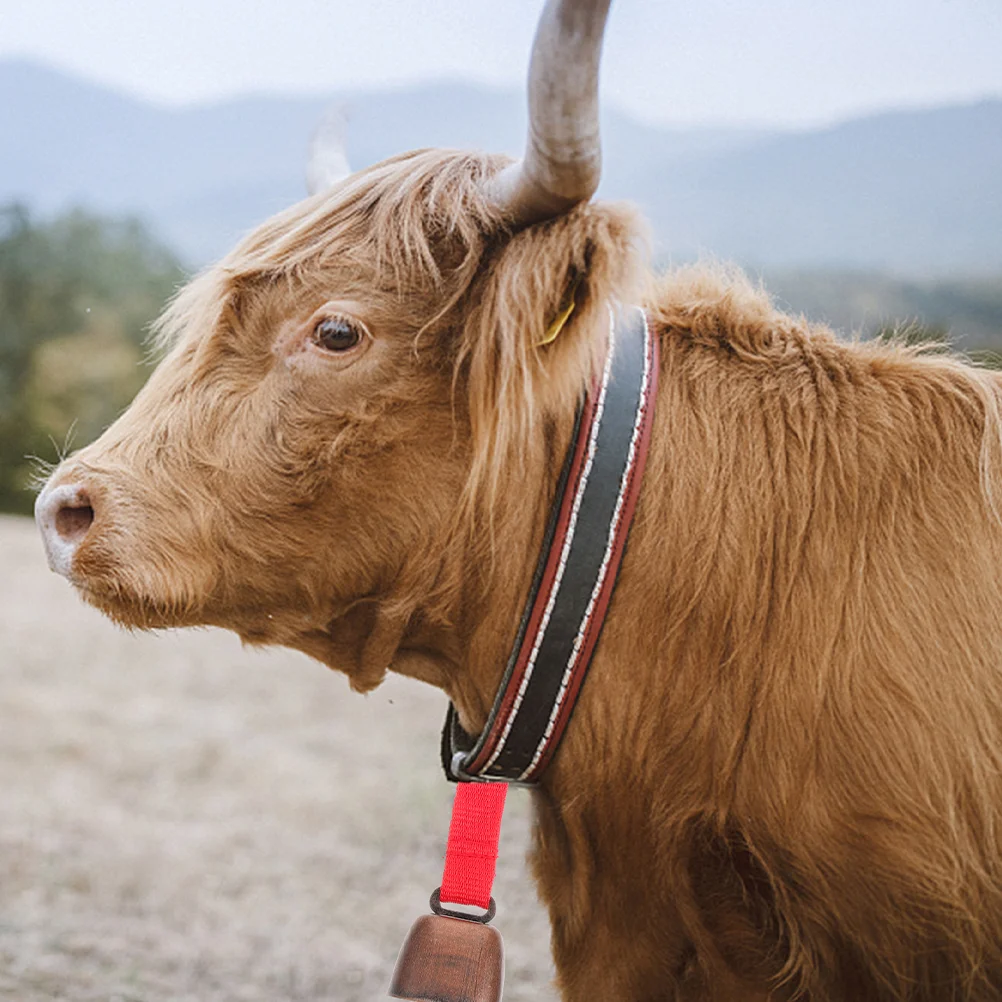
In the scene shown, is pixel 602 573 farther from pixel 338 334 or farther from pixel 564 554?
pixel 338 334

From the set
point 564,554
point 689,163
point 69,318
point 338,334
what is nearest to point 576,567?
point 564,554

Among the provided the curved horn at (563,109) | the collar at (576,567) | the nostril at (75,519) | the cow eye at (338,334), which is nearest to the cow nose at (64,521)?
the nostril at (75,519)

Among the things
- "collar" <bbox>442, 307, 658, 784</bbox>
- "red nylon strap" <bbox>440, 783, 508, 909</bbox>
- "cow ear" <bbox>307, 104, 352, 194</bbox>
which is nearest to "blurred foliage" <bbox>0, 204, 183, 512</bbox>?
"cow ear" <bbox>307, 104, 352, 194</bbox>

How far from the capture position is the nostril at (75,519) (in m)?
1.96

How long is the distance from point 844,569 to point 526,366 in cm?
66

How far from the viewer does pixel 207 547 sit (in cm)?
200

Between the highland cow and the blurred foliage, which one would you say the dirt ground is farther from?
the blurred foliage

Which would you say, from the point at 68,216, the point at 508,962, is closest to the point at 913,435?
the point at 508,962

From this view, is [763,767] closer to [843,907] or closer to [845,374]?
[843,907]

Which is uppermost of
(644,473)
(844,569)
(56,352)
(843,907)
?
(56,352)

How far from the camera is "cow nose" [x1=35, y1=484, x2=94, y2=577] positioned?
195 cm

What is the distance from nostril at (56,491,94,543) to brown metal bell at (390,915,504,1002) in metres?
1.02

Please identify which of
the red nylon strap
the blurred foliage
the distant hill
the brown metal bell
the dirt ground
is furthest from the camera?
the blurred foliage

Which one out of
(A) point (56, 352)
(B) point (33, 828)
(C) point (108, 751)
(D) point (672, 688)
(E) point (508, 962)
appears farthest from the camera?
(A) point (56, 352)
